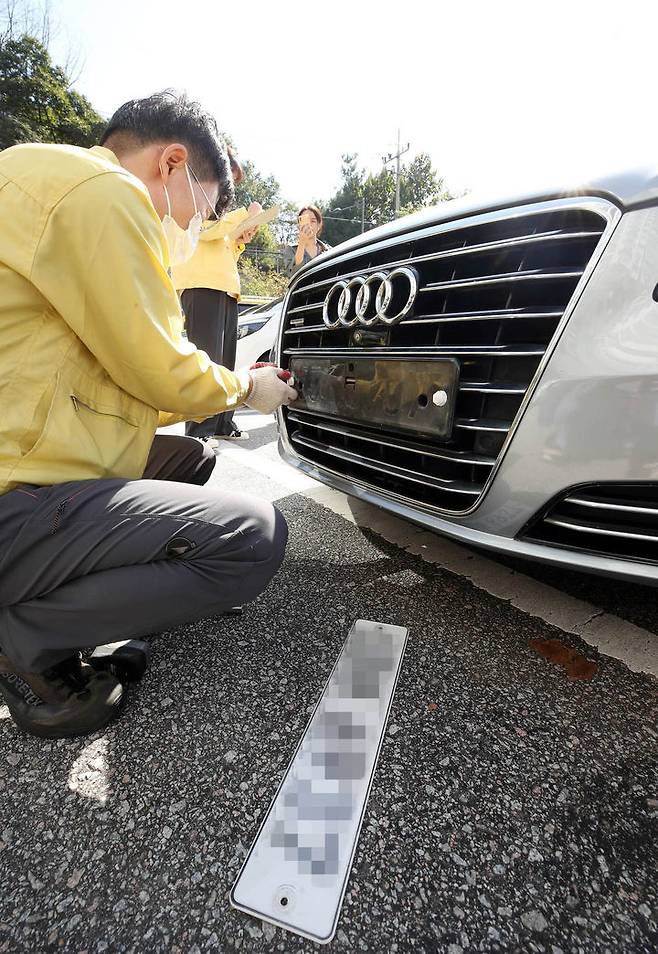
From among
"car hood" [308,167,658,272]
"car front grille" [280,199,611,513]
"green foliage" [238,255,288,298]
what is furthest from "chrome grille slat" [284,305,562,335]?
"green foliage" [238,255,288,298]

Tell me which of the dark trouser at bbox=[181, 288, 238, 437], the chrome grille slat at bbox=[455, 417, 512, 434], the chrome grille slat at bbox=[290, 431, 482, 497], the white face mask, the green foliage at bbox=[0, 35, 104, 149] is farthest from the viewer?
the green foliage at bbox=[0, 35, 104, 149]

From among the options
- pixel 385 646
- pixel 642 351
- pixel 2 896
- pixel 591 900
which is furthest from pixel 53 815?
pixel 642 351

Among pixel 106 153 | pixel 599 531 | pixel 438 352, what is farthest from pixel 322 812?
pixel 106 153

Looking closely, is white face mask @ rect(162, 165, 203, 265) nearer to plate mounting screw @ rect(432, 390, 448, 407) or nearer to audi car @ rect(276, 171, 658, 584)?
audi car @ rect(276, 171, 658, 584)

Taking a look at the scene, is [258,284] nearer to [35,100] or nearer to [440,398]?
[35,100]

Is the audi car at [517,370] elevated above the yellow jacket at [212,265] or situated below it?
below

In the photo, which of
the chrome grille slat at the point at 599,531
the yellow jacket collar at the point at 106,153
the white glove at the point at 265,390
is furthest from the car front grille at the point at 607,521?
the yellow jacket collar at the point at 106,153

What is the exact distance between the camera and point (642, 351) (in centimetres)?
→ 93

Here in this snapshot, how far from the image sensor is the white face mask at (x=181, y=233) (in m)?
1.43

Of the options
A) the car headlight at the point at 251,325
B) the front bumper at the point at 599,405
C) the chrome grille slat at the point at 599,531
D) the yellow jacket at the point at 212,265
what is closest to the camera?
the front bumper at the point at 599,405

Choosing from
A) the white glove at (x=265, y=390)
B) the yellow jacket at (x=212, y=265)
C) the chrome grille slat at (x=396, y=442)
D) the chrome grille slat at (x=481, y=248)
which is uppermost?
the yellow jacket at (x=212, y=265)

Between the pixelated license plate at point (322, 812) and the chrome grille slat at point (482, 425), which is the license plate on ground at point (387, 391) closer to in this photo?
the chrome grille slat at point (482, 425)

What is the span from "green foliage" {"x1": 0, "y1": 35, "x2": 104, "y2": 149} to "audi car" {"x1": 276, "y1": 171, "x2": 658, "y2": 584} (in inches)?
1059

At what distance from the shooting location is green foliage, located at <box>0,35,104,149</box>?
20719 millimetres
